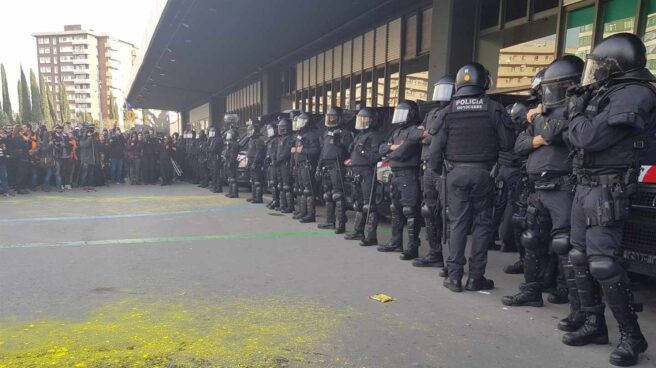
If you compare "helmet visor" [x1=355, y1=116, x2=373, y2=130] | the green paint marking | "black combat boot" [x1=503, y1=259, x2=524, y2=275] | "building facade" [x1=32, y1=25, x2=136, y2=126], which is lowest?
the green paint marking

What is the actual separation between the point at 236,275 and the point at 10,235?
437 cm

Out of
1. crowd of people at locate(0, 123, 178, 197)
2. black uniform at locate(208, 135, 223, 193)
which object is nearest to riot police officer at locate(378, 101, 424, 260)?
black uniform at locate(208, 135, 223, 193)

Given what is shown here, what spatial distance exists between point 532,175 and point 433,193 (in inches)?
56.5

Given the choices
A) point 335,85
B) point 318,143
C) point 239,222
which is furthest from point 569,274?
point 335,85

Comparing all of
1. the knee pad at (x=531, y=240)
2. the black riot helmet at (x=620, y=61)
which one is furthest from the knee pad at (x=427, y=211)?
the black riot helmet at (x=620, y=61)

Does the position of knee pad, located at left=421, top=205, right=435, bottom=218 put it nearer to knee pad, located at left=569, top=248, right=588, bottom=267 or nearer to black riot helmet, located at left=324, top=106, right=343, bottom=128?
knee pad, located at left=569, top=248, right=588, bottom=267

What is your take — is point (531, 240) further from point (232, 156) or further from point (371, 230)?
point (232, 156)

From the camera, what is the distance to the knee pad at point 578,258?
3156 mm

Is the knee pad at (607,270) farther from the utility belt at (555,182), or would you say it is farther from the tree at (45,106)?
the tree at (45,106)

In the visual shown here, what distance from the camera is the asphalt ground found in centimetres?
306

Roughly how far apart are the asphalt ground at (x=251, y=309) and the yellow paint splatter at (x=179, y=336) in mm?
13

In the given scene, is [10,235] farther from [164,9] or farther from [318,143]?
[164,9]

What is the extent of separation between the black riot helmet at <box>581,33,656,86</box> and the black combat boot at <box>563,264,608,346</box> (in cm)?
127

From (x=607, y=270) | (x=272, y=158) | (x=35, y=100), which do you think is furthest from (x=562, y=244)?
(x=35, y=100)
